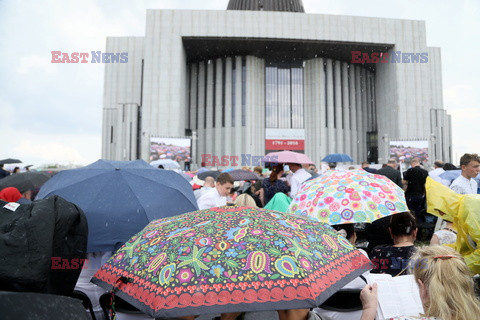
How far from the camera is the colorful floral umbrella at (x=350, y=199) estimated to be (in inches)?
144

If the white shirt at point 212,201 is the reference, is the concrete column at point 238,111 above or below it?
above

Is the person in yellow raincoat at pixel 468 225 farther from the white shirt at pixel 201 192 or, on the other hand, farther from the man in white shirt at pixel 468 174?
the white shirt at pixel 201 192

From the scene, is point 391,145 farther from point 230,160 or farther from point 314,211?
point 314,211

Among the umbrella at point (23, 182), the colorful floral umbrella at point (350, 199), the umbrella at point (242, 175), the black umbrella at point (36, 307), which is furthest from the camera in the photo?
the umbrella at point (242, 175)

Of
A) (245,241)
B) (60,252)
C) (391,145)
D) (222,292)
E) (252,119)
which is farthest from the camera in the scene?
(252,119)

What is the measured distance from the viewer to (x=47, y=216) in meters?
1.78

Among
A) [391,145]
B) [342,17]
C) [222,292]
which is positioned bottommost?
[222,292]

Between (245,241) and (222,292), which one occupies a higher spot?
(245,241)

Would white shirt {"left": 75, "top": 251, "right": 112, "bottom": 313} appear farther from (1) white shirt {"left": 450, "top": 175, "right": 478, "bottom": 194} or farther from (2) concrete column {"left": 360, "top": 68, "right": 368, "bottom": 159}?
(2) concrete column {"left": 360, "top": 68, "right": 368, "bottom": 159}

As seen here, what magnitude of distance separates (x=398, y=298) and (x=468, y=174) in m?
4.15

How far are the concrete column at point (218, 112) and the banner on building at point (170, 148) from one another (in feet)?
30.9

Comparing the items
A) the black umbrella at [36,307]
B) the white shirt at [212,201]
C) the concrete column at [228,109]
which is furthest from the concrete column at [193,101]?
the black umbrella at [36,307]

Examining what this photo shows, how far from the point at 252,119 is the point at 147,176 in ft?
110

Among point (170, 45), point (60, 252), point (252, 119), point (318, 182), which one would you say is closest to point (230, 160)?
point (252, 119)
